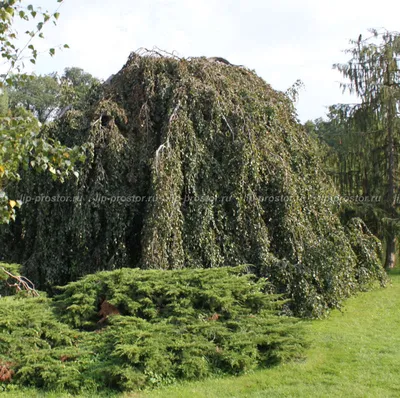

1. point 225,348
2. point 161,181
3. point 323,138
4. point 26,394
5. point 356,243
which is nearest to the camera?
point 26,394

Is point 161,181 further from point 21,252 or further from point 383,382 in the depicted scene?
point 383,382

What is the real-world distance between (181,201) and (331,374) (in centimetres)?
283

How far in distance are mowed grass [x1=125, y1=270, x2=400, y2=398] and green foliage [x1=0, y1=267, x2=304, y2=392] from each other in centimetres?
15

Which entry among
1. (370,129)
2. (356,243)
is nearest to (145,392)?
(356,243)

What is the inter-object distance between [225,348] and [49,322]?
152cm

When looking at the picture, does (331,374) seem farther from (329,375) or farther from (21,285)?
(21,285)

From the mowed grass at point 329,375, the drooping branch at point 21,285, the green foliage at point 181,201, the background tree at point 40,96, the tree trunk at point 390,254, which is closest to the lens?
the mowed grass at point 329,375

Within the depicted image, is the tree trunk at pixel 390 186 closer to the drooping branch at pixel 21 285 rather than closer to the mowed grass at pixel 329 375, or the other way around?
→ the mowed grass at pixel 329 375

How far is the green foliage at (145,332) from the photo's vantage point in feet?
11.6

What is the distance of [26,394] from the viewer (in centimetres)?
340

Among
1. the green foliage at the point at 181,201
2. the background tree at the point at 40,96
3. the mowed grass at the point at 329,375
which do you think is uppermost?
the background tree at the point at 40,96

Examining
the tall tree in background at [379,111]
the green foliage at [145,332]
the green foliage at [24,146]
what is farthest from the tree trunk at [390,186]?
the green foliage at [24,146]

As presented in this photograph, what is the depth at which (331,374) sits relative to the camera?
379 centimetres

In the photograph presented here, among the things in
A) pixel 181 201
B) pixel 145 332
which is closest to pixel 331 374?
pixel 145 332
